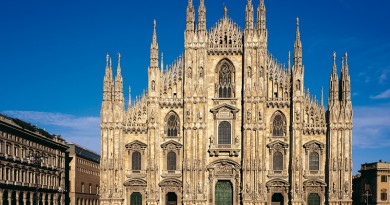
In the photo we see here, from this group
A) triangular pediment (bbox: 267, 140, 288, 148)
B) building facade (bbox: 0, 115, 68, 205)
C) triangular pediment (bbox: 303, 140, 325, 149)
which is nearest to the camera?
triangular pediment (bbox: 303, 140, 325, 149)

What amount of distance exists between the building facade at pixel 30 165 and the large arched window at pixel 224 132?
23.7 meters

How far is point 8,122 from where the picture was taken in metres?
88.8

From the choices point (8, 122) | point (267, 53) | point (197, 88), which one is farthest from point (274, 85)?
point (8, 122)

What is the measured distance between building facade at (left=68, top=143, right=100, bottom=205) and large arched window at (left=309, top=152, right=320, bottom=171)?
173ft

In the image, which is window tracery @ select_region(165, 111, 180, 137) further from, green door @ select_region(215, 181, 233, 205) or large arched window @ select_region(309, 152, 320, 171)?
large arched window @ select_region(309, 152, 320, 171)

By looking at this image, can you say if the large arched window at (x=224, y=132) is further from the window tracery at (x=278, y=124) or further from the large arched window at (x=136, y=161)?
the large arched window at (x=136, y=161)

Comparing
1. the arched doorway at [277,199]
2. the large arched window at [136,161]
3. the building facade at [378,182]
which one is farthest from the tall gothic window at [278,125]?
the building facade at [378,182]

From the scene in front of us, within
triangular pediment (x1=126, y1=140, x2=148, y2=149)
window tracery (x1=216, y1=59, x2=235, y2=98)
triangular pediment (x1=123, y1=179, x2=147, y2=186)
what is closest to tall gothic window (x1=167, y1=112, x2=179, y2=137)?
triangular pediment (x1=126, y1=140, x2=148, y2=149)

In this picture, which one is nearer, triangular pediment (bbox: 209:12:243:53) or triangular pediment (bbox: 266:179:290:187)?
triangular pediment (bbox: 266:179:290:187)

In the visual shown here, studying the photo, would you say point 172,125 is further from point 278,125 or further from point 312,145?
point 312,145

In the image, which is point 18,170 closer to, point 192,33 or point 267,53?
point 192,33

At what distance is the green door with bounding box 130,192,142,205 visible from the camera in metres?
84.0

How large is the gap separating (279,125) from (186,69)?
46.3ft

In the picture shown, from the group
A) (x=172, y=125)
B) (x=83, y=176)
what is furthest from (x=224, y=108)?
(x=83, y=176)
